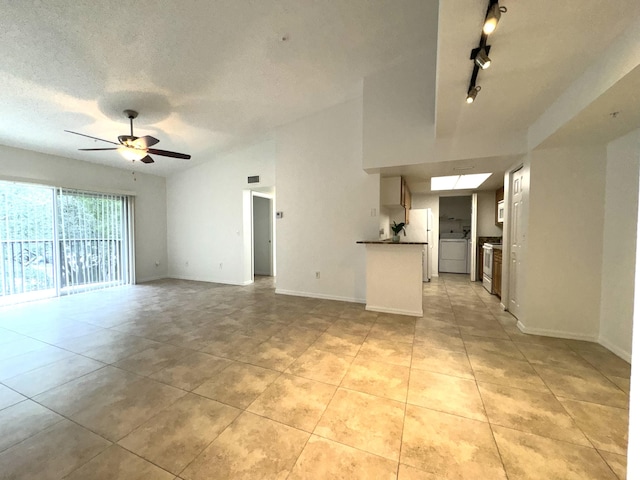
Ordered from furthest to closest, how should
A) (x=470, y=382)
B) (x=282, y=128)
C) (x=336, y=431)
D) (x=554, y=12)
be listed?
(x=282, y=128)
(x=470, y=382)
(x=336, y=431)
(x=554, y=12)

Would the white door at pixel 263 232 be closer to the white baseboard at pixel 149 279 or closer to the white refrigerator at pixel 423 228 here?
the white baseboard at pixel 149 279

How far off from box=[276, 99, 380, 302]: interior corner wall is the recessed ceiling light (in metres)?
1.79

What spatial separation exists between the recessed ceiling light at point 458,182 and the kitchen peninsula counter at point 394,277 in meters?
1.97

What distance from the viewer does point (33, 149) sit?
4652mm

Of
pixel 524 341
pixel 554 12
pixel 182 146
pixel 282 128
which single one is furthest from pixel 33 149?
pixel 524 341

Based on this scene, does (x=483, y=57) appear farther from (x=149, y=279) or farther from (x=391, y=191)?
(x=149, y=279)

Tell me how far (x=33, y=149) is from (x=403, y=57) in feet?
21.5

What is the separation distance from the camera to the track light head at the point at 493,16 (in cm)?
141

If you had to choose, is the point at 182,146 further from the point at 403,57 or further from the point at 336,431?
the point at 336,431

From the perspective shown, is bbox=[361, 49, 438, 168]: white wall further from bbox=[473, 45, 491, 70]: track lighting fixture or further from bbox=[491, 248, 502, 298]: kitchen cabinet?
bbox=[491, 248, 502, 298]: kitchen cabinet

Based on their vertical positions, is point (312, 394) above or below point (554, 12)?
below

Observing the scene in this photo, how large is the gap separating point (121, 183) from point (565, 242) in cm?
831

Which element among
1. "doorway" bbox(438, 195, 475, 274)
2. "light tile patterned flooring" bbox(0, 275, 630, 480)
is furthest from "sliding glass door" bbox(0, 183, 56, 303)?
"doorway" bbox(438, 195, 475, 274)

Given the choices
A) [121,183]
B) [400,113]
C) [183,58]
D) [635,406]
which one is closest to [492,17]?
[635,406]
